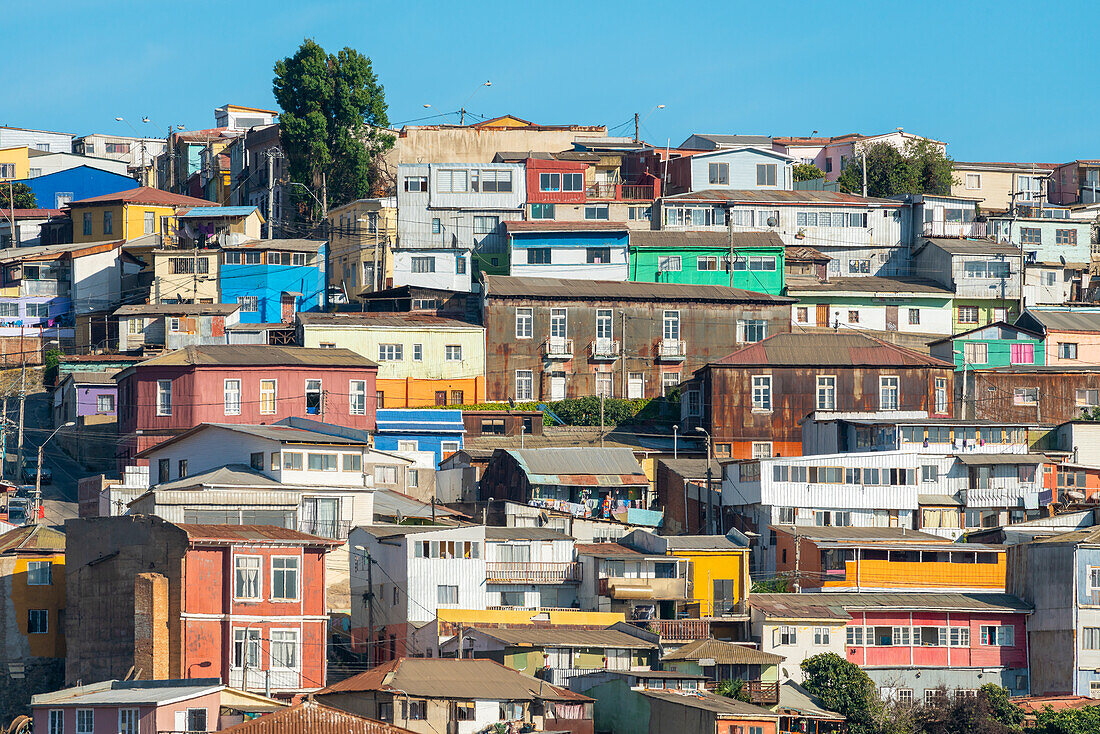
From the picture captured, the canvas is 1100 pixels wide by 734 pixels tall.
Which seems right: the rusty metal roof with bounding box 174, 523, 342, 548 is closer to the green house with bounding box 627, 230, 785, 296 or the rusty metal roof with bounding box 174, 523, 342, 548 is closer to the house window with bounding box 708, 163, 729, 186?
the green house with bounding box 627, 230, 785, 296

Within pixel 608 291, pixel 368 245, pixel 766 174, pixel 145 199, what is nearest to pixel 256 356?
pixel 608 291

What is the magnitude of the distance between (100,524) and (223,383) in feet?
64.3

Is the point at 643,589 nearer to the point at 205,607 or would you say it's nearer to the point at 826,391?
the point at 205,607

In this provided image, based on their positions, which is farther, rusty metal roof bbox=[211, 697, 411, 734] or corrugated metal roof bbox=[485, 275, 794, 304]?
corrugated metal roof bbox=[485, 275, 794, 304]

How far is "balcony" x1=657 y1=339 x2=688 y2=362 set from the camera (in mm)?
75250

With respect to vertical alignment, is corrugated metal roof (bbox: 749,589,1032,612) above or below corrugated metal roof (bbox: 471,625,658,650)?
above

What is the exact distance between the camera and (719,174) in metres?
90.9

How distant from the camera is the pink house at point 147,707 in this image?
39969mm

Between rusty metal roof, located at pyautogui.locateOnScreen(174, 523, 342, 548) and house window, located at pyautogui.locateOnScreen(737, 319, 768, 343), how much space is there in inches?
1256

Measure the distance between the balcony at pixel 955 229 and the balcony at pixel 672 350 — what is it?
60.2 ft

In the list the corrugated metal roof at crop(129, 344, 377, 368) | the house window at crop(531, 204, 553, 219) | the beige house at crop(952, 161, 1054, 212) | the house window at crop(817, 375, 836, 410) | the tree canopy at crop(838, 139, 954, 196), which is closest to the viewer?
the corrugated metal roof at crop(129, 344, 377, 368)

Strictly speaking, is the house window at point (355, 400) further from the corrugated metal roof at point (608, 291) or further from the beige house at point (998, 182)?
the beige house at point (998, 182)

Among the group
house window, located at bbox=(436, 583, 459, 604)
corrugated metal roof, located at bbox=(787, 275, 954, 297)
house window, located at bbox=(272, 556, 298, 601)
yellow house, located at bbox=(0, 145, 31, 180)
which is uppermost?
yellow house, located at bbox=(0, 145, 31, 180)

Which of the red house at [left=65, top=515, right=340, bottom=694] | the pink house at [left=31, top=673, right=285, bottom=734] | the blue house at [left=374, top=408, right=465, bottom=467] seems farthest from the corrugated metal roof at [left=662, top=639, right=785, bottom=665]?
the blue house at [left=374, top=408, right=465, bottom=467]
